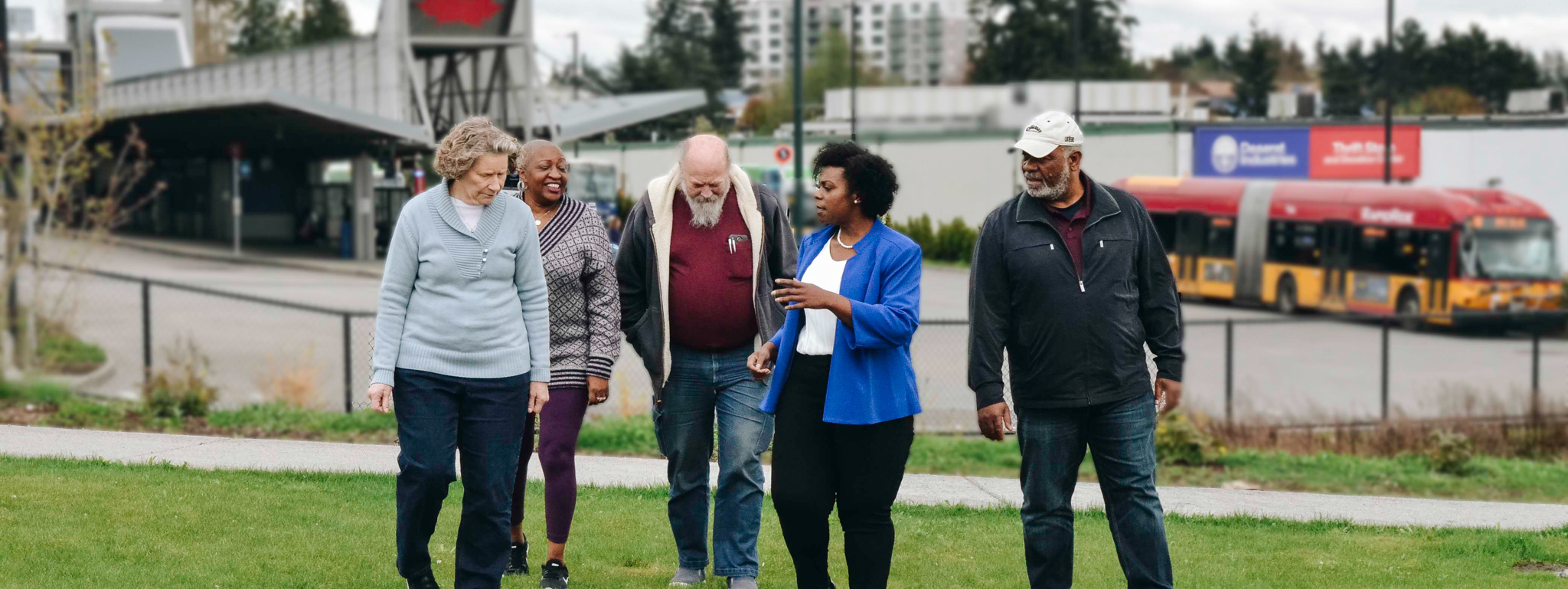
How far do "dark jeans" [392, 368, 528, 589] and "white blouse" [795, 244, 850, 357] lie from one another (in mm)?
949

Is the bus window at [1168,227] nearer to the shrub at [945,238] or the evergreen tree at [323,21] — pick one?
the shrub at [945,238]

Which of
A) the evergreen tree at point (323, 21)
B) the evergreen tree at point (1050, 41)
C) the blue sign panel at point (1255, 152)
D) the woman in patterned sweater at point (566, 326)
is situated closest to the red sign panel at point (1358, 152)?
the blue sign panel at point (1255, 152)

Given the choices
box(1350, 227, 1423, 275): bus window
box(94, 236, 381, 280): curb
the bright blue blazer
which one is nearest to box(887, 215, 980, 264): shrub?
box(94, 236, 381, 280): curb

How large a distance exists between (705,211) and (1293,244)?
2670 cm

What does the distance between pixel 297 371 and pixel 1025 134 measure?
10.1m

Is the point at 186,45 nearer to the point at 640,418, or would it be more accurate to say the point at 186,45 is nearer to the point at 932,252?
the point at 932,252

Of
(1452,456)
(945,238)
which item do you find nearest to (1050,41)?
(945,238)

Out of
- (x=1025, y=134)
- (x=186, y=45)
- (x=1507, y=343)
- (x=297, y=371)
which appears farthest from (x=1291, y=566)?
(x=186, y=45)

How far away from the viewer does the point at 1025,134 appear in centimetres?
535

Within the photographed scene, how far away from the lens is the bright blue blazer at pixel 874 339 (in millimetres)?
5223

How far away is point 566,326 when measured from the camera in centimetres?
600

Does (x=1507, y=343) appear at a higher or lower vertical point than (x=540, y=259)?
lower

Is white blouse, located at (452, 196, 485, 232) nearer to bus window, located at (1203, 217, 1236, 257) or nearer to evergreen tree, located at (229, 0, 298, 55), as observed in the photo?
bus window, located at (1203, 217, 1236, 257)

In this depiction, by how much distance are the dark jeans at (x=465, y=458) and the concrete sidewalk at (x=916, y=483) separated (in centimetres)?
310
